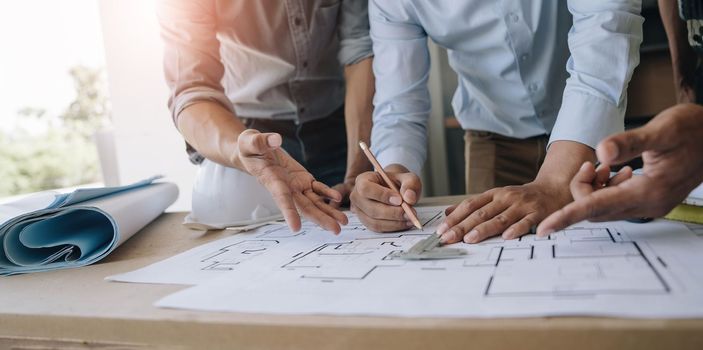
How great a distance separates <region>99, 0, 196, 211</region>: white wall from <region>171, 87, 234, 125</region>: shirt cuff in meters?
1.97

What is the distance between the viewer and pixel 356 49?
56.4 inches

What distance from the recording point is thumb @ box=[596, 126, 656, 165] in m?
0.51

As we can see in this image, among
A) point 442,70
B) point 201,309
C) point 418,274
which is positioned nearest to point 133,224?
point 201,309

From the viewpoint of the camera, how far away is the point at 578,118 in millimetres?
885

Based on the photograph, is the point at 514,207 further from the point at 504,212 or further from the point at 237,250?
the point at 237,250

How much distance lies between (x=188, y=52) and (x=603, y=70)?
88 centimetres

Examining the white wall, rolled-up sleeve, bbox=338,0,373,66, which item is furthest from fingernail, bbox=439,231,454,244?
the white wall

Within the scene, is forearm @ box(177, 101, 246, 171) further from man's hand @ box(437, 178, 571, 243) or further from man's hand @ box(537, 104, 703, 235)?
man's hand @ box(537, 104, 703, 235)

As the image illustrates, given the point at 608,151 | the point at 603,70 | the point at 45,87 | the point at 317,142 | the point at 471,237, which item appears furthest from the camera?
the point at 45,87

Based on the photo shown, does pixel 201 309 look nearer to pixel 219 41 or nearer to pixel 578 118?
pixel 578 118

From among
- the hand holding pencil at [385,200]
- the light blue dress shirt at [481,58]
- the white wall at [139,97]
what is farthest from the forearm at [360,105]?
the white wall at [139,97]

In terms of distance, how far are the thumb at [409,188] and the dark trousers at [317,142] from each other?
61 centimetres

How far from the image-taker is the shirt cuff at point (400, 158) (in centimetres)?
115

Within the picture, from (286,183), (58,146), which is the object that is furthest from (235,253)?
(58,146)
